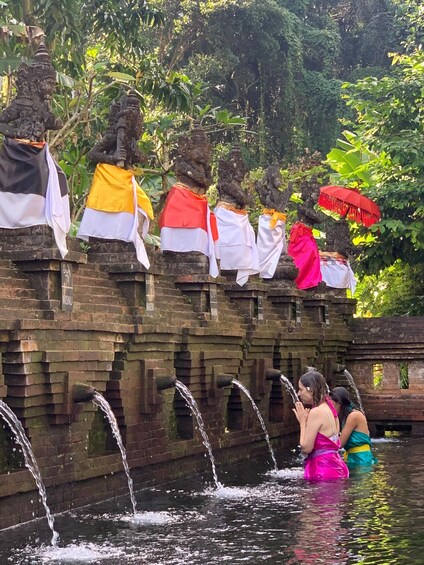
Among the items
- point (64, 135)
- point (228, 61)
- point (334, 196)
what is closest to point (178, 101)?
point (64, 135)

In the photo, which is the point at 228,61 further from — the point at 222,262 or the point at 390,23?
the point at 222,262

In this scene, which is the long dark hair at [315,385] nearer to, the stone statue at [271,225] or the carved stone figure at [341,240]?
the stone statue at [271,225]

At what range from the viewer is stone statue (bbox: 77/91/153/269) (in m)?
13.0

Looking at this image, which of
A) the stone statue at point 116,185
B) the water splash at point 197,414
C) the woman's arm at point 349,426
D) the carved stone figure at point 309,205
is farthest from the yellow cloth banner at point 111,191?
the carved stone figure at point 309,205

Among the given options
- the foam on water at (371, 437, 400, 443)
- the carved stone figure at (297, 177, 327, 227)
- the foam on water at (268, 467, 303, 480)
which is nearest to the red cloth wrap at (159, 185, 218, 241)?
the foam on water at (268, 467, 303, 480)

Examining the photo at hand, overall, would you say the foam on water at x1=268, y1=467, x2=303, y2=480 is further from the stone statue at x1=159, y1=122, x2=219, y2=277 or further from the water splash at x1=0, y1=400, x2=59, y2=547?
the water splash at x1=0, y1=400, x2=59, y2=547

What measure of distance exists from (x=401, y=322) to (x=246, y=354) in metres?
6.37

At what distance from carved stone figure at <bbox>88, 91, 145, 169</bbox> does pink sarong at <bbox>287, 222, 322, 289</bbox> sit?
24.5 feet

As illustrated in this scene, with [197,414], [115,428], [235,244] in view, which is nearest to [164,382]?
[197,414]

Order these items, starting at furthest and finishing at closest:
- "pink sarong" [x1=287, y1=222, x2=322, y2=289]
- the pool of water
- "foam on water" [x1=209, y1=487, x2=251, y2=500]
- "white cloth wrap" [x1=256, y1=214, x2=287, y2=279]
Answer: "pink sarong" [x1=287, y1=222, x2=322, y2=289]
"white cloth wrap" [x1=256, y1=214, x2=287, y2=279]
"foam on water" [x1=209, y1=487, x2=251, y2=500]
the pool of water

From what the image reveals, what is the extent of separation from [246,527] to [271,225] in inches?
355

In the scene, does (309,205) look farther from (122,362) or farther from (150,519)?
(150,519)

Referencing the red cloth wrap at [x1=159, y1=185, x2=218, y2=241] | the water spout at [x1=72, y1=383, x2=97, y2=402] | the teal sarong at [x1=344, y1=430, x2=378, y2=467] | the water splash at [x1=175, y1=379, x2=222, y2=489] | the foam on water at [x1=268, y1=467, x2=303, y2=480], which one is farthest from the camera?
the red cloth wrap at [x1=159, y1=185, x2=218, y2=241]

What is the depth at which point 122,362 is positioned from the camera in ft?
40.1
